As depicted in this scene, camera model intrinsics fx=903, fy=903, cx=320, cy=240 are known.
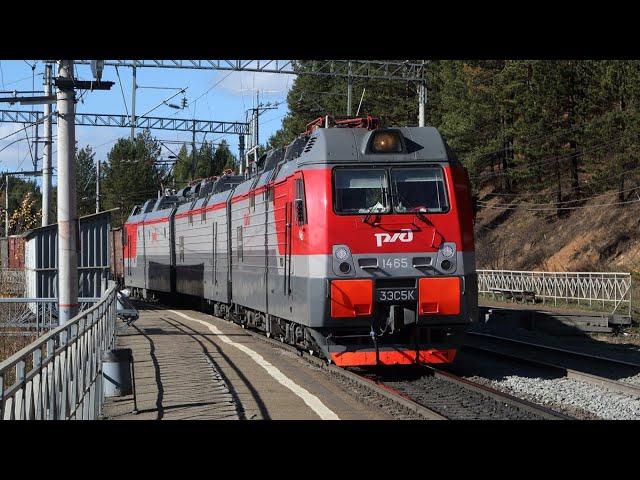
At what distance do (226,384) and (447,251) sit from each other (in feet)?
11.9

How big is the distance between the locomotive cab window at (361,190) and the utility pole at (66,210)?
4.05 m

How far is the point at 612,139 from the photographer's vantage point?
126 feet

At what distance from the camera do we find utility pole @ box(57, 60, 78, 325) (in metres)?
13.6

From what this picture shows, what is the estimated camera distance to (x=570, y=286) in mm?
32625

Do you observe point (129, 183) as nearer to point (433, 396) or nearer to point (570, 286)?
point (570, 286)

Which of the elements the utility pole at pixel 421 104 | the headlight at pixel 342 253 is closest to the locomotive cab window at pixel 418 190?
the headlight at pixel 342 253

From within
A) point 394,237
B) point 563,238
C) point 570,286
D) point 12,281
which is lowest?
point 570,286

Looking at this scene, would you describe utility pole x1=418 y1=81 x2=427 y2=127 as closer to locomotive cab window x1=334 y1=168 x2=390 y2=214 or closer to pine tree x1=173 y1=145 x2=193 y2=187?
locomotive cab window x1=334 y1=168 x2=390 y2=214

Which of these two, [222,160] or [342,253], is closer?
[342,253]

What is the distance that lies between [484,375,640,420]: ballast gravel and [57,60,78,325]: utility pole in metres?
6.46

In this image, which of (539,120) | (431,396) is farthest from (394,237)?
(539,120)

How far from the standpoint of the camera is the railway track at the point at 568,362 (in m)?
13.2

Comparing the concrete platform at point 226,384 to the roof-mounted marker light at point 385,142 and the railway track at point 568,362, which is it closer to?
the roof-mounted marker light at point 385,142
